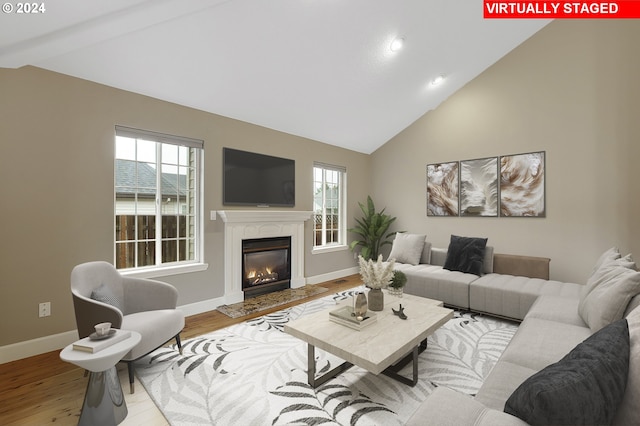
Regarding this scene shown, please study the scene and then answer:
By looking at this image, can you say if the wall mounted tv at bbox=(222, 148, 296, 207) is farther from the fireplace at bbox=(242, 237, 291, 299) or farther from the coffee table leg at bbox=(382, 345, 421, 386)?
the coffee table leg at bbox=(382, 345, 421, 386)

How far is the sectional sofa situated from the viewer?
92cm

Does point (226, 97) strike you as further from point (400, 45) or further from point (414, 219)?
point (414, 219)

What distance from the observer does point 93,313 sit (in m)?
2.12

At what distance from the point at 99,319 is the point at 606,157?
19.5 feet

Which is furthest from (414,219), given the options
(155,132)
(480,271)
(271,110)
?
(155,132)

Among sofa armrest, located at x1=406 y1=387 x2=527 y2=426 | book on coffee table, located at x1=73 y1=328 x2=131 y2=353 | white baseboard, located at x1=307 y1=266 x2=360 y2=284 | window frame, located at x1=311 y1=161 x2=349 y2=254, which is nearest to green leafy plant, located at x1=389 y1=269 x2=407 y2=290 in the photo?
sofa armrest, located at x1=406 y1=387 x2=527 y2=426

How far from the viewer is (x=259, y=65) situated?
10.9ft

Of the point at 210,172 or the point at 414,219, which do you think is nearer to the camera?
the point at 210,172

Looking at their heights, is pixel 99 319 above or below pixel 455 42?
below

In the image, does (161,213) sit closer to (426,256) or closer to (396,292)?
(396,292)

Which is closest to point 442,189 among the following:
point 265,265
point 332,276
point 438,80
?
point 438,80

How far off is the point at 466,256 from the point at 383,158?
112 inches

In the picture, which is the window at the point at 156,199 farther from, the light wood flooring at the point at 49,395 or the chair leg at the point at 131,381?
the chair leg at the point at 131,381

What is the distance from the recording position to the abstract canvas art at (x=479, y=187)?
479cm
